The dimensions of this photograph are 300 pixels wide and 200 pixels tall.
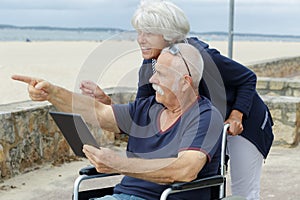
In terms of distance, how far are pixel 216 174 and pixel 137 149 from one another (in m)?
0.39

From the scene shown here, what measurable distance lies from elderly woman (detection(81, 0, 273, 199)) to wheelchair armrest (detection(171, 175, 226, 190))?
1.44 ft

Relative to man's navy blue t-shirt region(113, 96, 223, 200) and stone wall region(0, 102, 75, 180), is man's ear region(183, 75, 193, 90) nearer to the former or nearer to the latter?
man's navy blue t-shirt region(113, 96, 223, 200)

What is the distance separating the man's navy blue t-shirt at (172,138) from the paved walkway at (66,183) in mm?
2058

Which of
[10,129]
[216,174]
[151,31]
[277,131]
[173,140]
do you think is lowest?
[277,131]

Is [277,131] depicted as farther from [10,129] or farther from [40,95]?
[40,95]

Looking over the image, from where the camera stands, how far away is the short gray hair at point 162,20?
274cm

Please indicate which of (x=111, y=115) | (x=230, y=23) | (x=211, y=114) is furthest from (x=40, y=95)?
(x=230, y=23)

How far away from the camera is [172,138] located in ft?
9.08

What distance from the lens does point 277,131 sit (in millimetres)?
6855

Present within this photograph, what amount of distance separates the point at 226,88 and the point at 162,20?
65 centimetres

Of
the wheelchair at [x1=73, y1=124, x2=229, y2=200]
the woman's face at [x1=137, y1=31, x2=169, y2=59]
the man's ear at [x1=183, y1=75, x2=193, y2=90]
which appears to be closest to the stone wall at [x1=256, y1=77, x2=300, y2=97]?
the wheelchair at [x1=73, y1=124, x2=229, y2=200]

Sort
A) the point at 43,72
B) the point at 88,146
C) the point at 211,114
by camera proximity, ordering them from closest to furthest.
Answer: the point at 88,146 → the point at 211,114 → the point at 43,72

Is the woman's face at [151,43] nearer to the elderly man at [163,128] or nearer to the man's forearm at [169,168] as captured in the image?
the elderly man at [163,128]

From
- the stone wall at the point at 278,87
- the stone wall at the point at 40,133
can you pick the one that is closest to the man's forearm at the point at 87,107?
the stone wall at the point at 40,133
